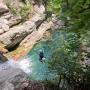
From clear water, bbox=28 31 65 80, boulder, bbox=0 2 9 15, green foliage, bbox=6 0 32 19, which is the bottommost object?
clear water, bbox=28 31 65 80

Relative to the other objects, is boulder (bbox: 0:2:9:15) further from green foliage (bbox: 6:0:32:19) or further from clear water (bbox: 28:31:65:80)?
clear water (bbox: 28:31:65:80)

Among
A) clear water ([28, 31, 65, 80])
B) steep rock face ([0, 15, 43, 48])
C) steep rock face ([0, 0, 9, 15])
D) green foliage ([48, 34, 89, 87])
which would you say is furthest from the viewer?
steep rock face ([0, 0, 9, 15])

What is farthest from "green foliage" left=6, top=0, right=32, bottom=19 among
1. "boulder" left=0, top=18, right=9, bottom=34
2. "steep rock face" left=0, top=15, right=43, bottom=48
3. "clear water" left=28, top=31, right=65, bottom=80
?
"clear water" left=28, top=31, right=65, bottom=80

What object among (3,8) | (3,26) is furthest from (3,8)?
(3,26)

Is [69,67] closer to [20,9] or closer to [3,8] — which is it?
[3,8]

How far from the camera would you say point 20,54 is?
17828mm

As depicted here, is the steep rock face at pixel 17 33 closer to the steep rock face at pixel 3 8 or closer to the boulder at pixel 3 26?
the boulder at pixel 3 26

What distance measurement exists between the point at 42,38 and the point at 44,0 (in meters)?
8.54

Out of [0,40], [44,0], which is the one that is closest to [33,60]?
[0,40]

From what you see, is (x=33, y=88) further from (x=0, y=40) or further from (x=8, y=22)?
(x=8, y=22)

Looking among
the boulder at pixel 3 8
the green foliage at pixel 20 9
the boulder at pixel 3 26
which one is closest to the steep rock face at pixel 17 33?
the boulder at pixel 3 26

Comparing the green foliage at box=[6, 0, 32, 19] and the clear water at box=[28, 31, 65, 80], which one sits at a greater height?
the green foliage at box=[6, 0, 32, 19]

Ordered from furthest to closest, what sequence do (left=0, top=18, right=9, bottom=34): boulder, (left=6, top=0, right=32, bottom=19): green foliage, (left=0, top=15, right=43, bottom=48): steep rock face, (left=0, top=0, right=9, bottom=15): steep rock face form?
(left=6, top=0, right=32, bottom=19): green foliage < (left=0, top=0, right=9, bottom=15): steep rock face < (left=0, top=18, right=9, bottom=34): boulder < (left=0, top=15, right=43, bottom=48): steep rock face

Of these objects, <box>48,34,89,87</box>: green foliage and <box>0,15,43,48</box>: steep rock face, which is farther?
<box>0,15,43,48</box>: steep rock face
